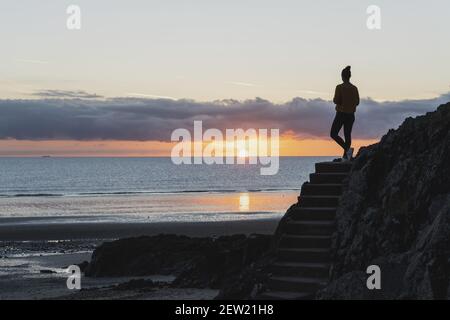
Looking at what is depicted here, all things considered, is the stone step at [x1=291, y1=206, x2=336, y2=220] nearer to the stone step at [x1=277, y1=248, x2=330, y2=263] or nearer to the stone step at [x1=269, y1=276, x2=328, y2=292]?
the stone step at [x1=277, y1=248, x2=330, y2=263]

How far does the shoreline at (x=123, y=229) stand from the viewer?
43.6 meters

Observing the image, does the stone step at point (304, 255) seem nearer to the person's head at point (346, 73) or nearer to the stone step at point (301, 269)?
A: the stone step at point (301, 269)

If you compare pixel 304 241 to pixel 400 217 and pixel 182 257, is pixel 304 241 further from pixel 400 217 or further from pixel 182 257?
pixel 182 257

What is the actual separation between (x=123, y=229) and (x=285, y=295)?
3384 cm

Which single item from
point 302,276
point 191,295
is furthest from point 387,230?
point 191,295

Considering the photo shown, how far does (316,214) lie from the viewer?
16.4m

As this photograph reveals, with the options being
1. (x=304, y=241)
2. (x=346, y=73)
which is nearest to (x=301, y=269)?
(x=304, y=241)

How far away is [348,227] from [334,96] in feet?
12.5

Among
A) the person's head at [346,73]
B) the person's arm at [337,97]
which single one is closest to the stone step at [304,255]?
the person's arm at [337,97]

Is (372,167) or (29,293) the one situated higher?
(372,167)

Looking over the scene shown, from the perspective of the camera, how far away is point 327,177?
1727 cm

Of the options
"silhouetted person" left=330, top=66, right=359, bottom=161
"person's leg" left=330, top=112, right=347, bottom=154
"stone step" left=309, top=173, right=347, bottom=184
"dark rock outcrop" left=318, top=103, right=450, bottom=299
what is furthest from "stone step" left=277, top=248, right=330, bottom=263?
"person's leg" left=330, top=112, right=347, bottom=154

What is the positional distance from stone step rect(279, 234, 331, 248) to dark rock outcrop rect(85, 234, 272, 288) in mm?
4872
